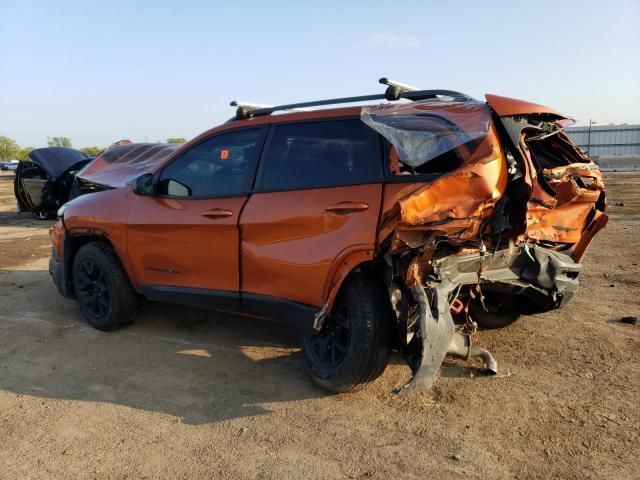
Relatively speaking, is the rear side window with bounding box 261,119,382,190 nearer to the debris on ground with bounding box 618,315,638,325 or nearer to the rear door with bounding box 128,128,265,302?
the rear door with bounding box 128,128,265,302

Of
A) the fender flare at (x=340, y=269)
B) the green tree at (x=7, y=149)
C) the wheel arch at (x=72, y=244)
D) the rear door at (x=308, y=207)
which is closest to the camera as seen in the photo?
the fender flare at (x=340, y=269)

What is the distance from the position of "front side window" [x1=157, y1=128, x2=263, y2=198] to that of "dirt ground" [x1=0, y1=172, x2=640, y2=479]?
4.64 ft

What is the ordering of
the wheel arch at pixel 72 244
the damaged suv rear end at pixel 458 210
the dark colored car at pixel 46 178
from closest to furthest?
the damaged suv rear end at pixel 458 210 < the wheel arch at pixel 72 244 < the dark colored car at pixel 46 178

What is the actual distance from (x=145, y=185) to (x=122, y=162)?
6961 mm

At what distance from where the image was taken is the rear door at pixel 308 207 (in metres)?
3.54

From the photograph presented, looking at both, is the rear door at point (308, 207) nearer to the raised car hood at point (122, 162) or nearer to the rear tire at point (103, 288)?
the rear tire at point (103, 288)

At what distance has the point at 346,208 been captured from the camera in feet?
11.6

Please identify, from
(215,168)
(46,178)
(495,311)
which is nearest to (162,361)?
(215,168)

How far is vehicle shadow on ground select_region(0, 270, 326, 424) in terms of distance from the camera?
150 inches

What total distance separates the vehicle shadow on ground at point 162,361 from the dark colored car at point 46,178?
27.5ft

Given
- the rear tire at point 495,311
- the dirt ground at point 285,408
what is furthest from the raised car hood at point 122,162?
the rear tire at point 495,311

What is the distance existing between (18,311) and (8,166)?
2752 inches

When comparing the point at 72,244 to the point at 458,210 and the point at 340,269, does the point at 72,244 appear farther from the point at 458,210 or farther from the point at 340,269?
the point at 458,210

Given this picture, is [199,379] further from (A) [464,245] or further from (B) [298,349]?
(A) [464,245]
